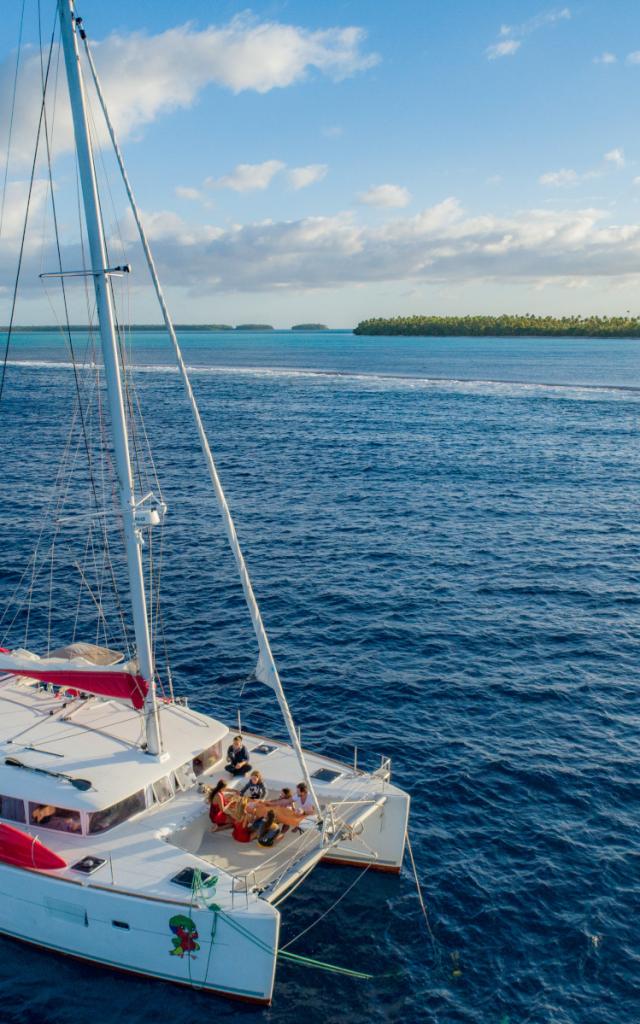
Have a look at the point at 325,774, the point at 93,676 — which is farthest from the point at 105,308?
the point at 325,774

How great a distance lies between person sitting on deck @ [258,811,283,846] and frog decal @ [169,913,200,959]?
3.38m

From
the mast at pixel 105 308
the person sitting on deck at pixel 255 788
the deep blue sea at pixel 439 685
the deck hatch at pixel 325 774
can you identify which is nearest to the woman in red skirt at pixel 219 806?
the person sitting on deck at pixel 255 788

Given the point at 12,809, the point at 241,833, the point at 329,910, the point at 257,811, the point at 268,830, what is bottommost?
the point at 329,910

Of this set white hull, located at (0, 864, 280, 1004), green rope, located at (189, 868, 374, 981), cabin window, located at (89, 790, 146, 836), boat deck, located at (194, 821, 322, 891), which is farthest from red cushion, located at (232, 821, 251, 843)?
white hull, located at (0, 864, 280, 1004)

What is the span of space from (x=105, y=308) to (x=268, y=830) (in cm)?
1428

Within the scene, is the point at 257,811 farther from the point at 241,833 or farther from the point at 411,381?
the point at 411,381

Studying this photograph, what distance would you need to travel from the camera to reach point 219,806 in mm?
21188

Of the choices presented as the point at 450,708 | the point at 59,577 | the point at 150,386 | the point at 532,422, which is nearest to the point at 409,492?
the point at 59,577

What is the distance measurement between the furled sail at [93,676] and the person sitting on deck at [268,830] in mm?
4601

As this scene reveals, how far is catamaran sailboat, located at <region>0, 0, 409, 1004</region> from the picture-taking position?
18.3 metres

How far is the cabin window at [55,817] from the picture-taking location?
2059 centimetres

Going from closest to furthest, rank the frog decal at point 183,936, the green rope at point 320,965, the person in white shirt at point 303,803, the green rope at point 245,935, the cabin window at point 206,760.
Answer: the green rope at point 245,935 < the frog decal at point 183,936 < the green rope at point 320,965 < the person in white shirt at point 303,803 < the cabin window at point 206,760

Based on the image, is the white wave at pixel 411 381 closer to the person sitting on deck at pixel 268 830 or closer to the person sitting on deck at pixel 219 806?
the person sitting on deck at pixel 219 806

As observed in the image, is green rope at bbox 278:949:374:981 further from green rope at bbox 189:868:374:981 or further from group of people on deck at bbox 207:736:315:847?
group of people on deck at bbox 207:736:315:847
